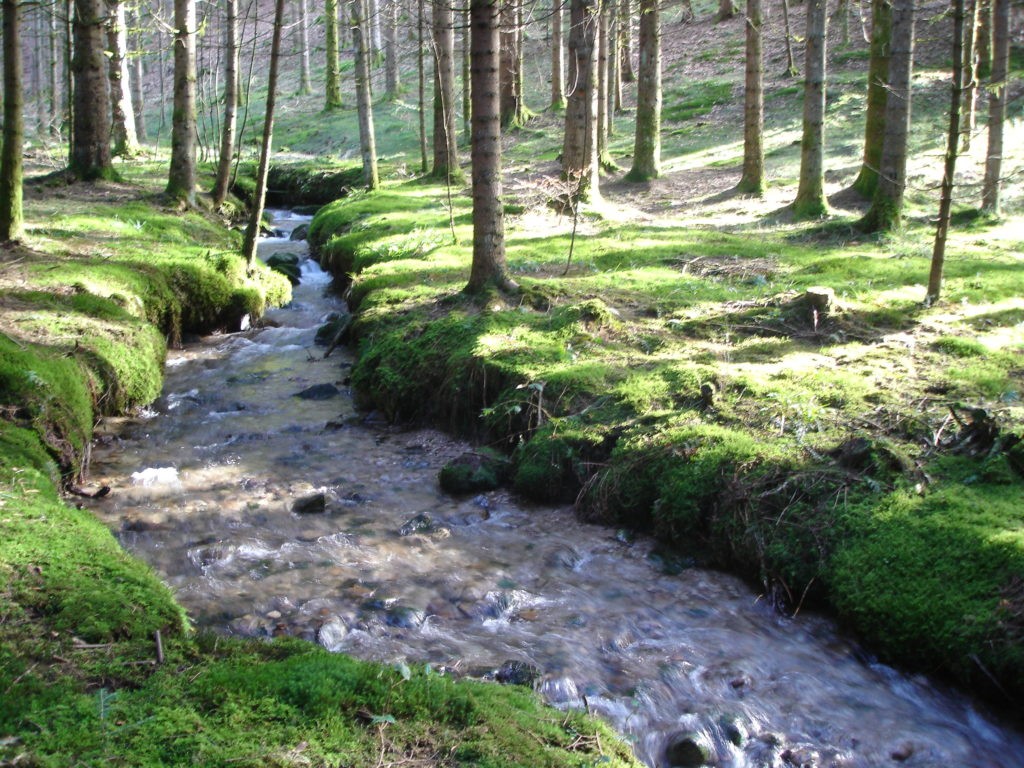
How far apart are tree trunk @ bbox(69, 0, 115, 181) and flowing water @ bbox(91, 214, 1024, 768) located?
9.82 meters

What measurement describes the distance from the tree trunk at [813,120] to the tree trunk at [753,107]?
1.96 meters

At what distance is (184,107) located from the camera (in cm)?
1445

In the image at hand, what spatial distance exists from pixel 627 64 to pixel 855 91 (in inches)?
516

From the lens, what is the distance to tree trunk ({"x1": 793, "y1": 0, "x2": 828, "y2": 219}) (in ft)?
45.9

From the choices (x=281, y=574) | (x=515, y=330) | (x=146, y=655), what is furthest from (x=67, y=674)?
(x=515, y=330)

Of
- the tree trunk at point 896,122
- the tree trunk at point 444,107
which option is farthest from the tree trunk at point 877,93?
the tree trunk at point 444,107

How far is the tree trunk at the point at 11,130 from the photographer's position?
29.7 feet

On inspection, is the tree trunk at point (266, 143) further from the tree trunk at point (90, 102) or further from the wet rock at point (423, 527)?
the wet rock at point (423, 527)

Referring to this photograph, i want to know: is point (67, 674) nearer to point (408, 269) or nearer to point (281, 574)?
point (281, 574)

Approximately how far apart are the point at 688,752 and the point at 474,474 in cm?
350

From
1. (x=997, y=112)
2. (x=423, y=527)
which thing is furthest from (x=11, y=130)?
(x=997, y=112)

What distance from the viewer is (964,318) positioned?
870 centimetres

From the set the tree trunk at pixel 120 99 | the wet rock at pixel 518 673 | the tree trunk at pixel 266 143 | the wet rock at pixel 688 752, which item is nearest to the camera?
the wet rock at pixel 688 752

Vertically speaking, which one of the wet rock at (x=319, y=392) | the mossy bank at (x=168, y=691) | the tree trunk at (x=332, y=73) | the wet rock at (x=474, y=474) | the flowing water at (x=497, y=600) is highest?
the tree trunk at (x=332, y=73)
